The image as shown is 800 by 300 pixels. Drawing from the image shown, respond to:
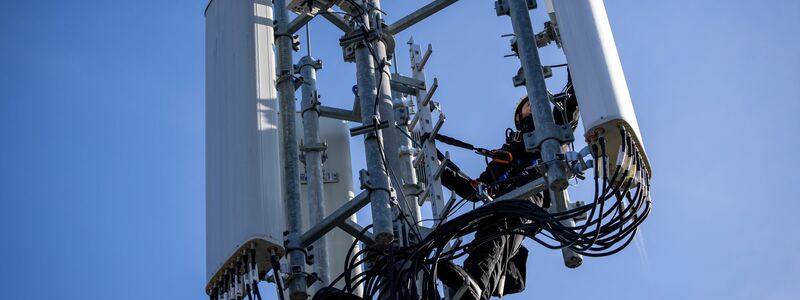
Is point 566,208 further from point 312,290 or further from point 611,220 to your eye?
point 312,290

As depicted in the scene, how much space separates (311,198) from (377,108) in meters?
1.20

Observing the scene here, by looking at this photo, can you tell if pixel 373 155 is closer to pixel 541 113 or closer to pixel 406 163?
pixel 541 113

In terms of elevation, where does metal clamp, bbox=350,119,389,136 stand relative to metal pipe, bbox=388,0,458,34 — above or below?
below

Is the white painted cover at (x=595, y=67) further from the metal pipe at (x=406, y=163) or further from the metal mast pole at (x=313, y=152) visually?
the metal mast pole at (x=313, y=152)

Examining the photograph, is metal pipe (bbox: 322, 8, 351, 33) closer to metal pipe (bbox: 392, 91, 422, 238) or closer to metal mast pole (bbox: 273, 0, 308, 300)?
metal mast pole (bbox: 273, 0, 308, 300)

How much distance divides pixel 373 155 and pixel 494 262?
125 centimetres

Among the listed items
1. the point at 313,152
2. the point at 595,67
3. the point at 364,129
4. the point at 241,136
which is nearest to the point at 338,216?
the point at 364,129

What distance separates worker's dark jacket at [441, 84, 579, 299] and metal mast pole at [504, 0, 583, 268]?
440mm

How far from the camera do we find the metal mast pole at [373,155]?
7062 millimetres

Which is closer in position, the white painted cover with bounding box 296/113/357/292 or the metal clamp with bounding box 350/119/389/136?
the metal clamp with bounding box 350/119/389/136

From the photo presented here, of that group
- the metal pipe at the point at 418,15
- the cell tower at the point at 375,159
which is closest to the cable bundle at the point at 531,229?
the cell tower at the point at 375,159

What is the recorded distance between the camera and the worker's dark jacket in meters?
7.86

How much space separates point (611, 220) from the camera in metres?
6.87

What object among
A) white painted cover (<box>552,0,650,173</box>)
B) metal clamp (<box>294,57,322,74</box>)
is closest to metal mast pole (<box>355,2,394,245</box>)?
metal clamp (<box>294,57,322,74</box>)
